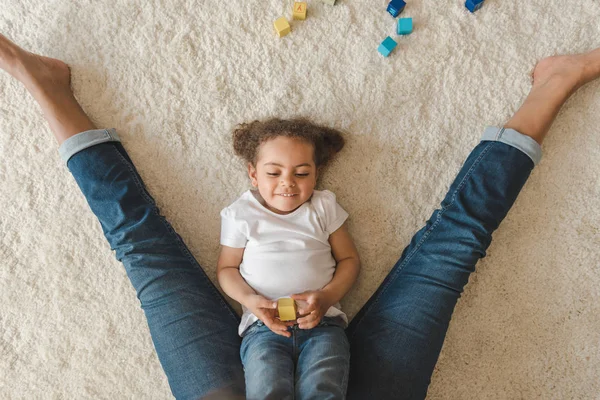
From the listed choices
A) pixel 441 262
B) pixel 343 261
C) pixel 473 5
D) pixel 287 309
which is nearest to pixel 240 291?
pixel 287 309

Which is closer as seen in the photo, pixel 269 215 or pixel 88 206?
pixel 269 215

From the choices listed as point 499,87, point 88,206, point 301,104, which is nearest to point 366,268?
point 301,104

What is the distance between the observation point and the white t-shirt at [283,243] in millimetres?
1236

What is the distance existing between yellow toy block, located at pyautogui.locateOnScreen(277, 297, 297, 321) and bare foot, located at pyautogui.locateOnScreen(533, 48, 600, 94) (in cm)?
95

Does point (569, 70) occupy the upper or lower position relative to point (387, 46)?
lower

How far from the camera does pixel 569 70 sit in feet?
4.41

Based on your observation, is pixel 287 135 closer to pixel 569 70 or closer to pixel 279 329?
pixel 279 329

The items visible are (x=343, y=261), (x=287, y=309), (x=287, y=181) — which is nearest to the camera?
(x=287, y=309)

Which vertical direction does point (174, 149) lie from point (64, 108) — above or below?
below

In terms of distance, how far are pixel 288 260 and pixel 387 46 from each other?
68 centimetres

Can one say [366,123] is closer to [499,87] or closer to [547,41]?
[499,87]

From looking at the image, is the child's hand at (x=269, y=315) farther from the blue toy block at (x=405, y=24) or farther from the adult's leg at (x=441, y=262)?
the blue toy block at (x=405, y=24)

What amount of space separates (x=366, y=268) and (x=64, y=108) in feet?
3.18

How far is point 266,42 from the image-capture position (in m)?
1.42
